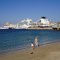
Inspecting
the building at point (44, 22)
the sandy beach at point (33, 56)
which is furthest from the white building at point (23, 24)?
the sandy beach at point (33, 56)

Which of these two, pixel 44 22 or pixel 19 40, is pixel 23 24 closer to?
pixel 44 22

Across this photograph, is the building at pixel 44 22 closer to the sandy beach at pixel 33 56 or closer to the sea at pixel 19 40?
the sea at pixel 19 40

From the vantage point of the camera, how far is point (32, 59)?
16.5m

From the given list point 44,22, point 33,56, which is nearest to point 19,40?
point 33,56

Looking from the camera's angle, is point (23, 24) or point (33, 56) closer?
point (33, 56)

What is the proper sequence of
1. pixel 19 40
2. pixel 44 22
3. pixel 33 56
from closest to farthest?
pixel 33 56, pixel 19 40, pixel 44 22

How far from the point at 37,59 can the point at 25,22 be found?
18062cm

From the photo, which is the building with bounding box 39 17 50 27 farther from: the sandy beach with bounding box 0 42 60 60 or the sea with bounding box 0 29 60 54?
the sandy beach with bounding box 0 42 60 60

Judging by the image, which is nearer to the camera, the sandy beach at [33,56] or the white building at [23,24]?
the sandy beach at [33,56]

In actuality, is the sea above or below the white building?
below

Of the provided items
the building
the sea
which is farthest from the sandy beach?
the building

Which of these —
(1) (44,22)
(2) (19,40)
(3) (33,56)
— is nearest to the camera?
(3) (33,56)

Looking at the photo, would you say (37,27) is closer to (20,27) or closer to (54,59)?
(20,27)

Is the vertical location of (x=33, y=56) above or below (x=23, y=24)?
below
